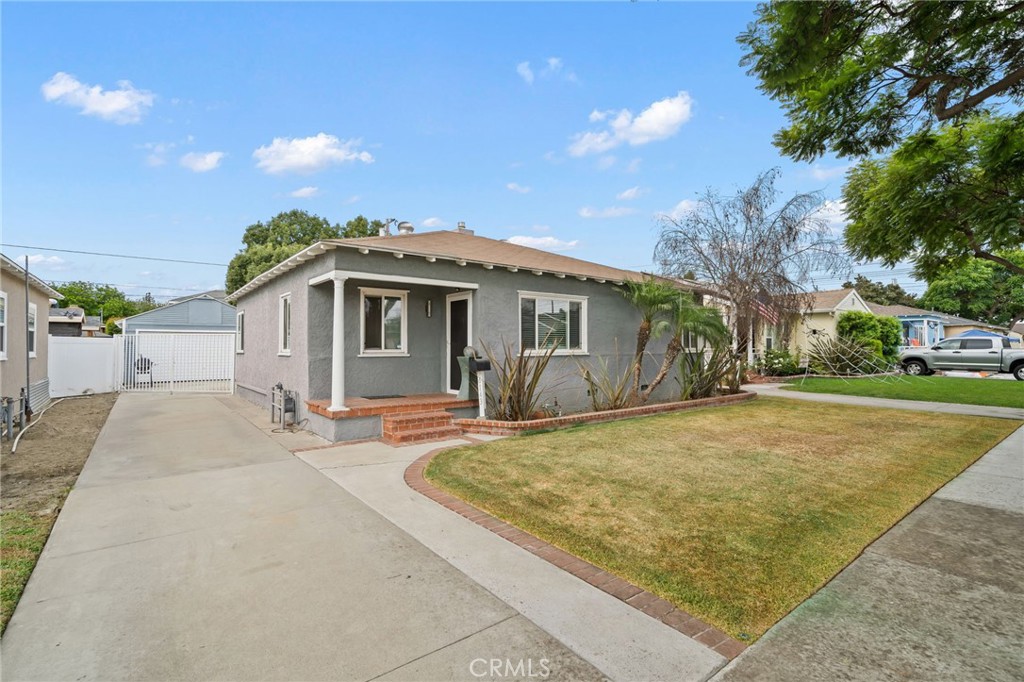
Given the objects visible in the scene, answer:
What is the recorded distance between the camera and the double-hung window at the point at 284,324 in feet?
32.9

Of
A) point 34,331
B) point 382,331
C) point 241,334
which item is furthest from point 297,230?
point 382,331

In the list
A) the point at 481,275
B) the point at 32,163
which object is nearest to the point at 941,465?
the point at 481,275

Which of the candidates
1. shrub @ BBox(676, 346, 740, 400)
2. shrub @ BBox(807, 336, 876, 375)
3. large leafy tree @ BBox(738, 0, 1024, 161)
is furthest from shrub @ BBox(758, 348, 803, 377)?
large leafy tree @ BBox(738, 0, 1024, 161)

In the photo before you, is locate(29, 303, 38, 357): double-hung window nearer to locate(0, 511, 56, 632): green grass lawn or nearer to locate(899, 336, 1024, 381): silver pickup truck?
locate(0, 511, 56, 632): green grass lawn

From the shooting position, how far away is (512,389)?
349 inches

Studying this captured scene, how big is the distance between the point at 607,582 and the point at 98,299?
6932cm

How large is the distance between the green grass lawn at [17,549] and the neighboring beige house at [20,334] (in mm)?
6879

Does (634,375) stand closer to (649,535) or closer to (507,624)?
(649,535)

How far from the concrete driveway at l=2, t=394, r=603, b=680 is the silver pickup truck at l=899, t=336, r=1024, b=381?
24.2 meters

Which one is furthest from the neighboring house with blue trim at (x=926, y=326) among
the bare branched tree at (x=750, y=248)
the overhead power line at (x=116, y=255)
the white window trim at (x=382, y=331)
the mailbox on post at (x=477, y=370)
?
the overhead power line at (x=116, y=255)

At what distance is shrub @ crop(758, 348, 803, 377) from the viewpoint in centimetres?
1961

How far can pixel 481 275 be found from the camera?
948cm

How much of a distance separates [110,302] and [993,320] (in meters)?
85.5

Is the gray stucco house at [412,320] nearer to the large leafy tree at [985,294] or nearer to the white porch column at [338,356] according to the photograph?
the white porch column at [338,356]
